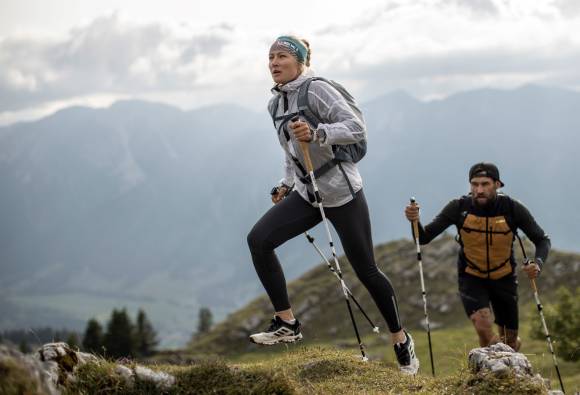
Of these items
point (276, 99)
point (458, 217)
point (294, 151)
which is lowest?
point (458, 217)

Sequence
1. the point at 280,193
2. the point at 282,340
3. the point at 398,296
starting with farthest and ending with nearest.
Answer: the point at 398,296 → the point at 280,193 → the point at 282,340

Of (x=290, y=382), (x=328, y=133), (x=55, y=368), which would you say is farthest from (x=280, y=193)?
(x=55, y=368)

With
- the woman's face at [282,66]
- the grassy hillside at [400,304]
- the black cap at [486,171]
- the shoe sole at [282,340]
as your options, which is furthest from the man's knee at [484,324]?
the grassy hillside at [400,304]

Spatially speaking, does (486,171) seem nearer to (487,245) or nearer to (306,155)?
(487,245)

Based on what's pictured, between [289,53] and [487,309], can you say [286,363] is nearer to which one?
[487,309]

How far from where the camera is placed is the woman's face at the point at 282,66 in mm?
8680

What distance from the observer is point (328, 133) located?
8.12m

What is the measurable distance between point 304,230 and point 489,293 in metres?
4.09

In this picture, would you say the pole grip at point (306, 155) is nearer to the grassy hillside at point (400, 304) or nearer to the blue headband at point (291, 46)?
the blue headband at point (291, 46)

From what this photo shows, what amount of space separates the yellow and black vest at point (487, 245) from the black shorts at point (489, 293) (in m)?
0.14

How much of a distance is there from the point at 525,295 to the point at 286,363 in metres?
53.9

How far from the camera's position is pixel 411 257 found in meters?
73.2

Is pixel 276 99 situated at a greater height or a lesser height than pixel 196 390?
greater

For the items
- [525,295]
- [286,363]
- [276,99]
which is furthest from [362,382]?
[525,295]
